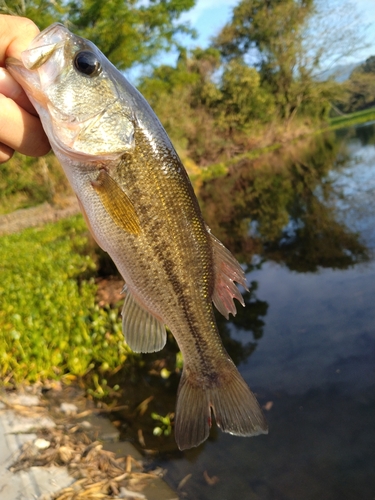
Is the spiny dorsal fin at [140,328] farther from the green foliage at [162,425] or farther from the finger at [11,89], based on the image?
the green foliage at [162,425]

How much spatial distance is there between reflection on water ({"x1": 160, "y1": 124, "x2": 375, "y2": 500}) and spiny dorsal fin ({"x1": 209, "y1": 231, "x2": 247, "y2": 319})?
2.37m

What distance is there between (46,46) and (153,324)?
1.48m

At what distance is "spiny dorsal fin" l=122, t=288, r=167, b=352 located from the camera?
2213mm

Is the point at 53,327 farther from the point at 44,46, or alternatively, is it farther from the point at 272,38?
the point at 272,38

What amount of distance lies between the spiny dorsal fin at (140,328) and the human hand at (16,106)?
94 cm

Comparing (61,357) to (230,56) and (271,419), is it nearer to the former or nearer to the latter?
(271,419)

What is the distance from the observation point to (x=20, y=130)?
1967 mm

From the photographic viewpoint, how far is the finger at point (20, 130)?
1.88 meters

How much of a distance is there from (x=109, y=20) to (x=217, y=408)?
20.9m

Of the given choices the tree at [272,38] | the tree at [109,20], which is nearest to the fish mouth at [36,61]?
the tree at [109,20]

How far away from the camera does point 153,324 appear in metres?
2.25

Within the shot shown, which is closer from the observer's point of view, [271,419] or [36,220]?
[271,419]

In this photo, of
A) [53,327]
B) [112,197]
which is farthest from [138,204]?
[53,327]

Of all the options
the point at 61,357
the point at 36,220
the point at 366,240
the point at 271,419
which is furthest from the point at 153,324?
the point at 36,220
